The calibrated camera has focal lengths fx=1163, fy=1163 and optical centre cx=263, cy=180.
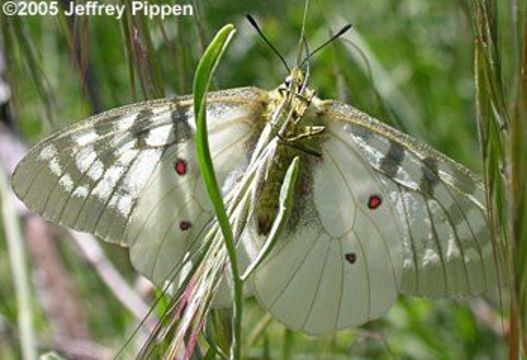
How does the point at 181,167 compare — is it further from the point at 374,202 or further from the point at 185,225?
the point at 374,202

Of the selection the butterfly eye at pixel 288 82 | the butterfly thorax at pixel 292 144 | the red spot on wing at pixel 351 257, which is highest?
the butterfly eye at pixel 288 82

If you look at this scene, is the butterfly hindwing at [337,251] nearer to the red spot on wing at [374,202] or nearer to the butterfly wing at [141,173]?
the red spot on wing at [374,202]

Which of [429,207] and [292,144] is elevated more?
[292,144]

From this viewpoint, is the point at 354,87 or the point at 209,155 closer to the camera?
the point at 209,155

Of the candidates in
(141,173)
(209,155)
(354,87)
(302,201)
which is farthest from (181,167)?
(209,155)

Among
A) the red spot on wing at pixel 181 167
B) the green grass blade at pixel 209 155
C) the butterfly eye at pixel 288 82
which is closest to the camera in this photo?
the green grass blade at pixel 209 155

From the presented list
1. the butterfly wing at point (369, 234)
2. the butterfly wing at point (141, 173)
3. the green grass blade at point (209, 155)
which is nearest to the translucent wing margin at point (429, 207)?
the butterfly wing at point (369, 234)

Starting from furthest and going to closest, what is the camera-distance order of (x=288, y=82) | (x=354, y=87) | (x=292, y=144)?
1. (x=354, y=87)
2. (x=292, y=144)
3. (x=288, y=82)

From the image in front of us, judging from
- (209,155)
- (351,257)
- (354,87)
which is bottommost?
(351,257)
